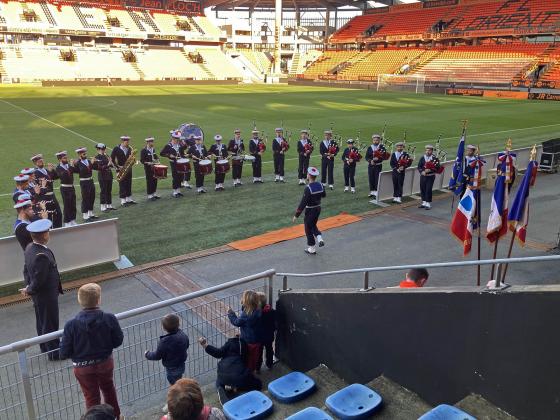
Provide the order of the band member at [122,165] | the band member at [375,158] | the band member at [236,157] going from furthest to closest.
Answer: the band member at [236,157] < the band member at [375,158] < the band member at [122,165]

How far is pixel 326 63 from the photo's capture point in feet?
241

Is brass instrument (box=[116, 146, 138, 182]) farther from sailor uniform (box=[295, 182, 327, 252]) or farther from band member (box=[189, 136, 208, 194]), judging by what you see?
sailor uniform (box=[295, 182, 327, 252])

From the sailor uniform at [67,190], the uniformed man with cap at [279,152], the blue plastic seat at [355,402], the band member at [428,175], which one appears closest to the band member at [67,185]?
the sailor uniform at [67,190]

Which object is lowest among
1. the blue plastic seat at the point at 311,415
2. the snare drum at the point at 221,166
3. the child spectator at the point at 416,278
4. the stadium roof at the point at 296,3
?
the blue plastic seat at the point at 311,415

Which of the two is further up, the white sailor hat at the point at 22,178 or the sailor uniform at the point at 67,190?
the white sailor hat at the point at 22,178

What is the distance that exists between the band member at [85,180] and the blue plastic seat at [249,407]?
9.19 m

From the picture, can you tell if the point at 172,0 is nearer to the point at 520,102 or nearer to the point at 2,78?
the point at 2,78

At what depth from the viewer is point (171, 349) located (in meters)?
4.81

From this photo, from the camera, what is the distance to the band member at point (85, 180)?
1204 centimetres

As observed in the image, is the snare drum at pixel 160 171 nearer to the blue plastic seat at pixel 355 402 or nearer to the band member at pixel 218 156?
the band member at pixel 218 156

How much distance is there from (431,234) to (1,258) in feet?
29.0

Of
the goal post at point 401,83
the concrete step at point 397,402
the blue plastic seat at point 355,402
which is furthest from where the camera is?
the goal post at point 401,83

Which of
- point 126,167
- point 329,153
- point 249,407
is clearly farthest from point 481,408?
point 329,153

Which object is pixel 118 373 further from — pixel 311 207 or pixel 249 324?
pixel 311 207
